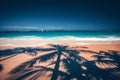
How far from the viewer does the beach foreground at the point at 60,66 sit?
10039 millimetres

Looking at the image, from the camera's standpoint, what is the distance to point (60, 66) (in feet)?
37.6

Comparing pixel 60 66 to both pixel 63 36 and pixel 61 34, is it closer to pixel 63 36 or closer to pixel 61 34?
pixel 63 36

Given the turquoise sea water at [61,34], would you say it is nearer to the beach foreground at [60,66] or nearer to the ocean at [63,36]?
the ocean at [63,36]

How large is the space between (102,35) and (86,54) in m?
11.2

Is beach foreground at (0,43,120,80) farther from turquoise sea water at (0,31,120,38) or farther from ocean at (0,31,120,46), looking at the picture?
turquoise sea water at (0,31,120,38)

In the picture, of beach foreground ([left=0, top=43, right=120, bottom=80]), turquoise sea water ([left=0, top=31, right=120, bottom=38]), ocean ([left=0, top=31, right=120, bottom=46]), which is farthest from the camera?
turquoise sea water ([left=0, top=31, right=120, bottom=38])

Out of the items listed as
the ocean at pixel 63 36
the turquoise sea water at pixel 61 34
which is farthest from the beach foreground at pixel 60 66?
the turquoise sea water at pixel 61 34

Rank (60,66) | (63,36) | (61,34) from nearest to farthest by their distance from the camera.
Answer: (60,66) < (63,36) < (61,34)

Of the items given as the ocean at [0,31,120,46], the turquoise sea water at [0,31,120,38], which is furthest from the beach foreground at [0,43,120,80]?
the turquoise sea water at [0,31,120,38]

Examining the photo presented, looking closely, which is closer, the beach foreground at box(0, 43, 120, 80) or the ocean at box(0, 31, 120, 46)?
the beach foreground at box(0, 43, 120, 80)

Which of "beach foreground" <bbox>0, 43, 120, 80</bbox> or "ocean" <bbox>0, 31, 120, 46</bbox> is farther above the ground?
"ocean" <bbox>0, 31, 120, 46</bbox>

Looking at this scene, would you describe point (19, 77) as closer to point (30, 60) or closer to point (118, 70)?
point (30, 60)

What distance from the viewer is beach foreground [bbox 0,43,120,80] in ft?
32.9

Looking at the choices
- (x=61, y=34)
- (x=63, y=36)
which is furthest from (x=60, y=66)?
(x=61, y=34)
